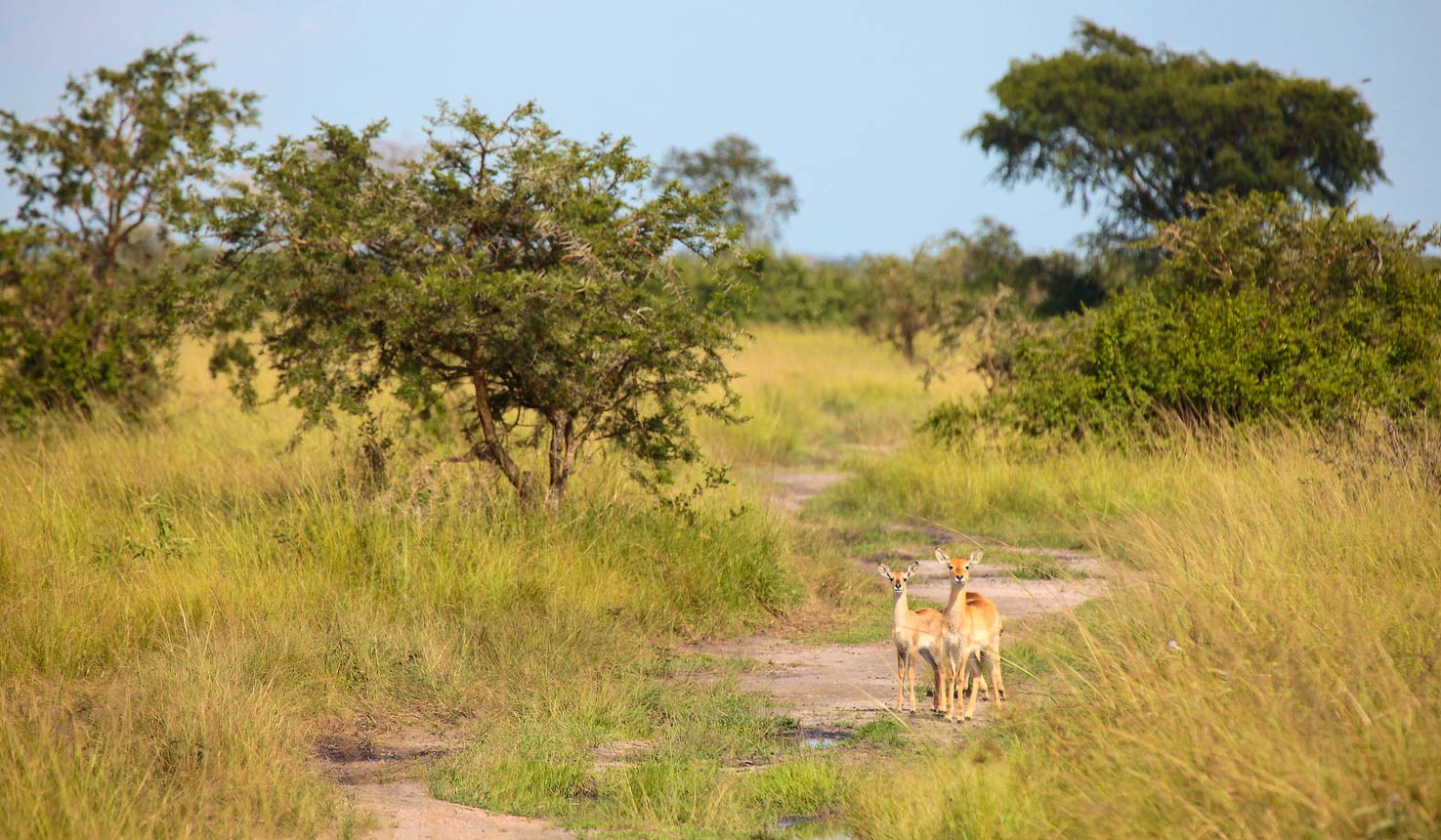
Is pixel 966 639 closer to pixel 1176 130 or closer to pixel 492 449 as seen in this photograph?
pixel 492 449

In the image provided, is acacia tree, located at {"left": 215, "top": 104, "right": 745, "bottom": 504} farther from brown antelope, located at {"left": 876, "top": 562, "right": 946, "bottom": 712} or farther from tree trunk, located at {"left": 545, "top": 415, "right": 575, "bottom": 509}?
brown antelope, located at {"left": 876, "top": 562, "right": 946, "bottom": 712}

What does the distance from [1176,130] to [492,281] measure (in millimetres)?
27758

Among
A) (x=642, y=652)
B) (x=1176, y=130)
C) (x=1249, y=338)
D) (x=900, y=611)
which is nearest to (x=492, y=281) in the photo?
(x=642, y=652)

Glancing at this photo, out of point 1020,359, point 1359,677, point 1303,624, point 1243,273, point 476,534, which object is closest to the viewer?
point 1359,677

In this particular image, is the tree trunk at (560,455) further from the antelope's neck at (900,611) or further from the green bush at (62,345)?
the green bush at (62,345)

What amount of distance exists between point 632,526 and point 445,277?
1.95 meters

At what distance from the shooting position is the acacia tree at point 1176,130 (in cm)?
3178

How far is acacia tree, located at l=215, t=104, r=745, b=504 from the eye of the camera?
8.37 meters

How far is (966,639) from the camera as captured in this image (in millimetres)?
5676

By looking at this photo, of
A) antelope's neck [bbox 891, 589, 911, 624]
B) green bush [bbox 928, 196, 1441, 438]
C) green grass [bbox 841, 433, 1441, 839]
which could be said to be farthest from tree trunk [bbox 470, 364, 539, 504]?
green bush [bbox 928, 196, 1441, 438]

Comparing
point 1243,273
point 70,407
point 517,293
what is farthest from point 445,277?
point 1243,273

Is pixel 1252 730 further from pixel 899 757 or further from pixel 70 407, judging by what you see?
pixel 70 407

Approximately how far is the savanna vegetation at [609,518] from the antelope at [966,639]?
0.87ft

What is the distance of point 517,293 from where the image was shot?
26.9 feet
